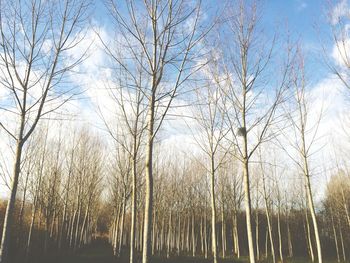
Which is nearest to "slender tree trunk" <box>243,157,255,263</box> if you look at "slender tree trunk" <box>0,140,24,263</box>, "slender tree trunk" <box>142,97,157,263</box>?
"slender tree trunk" <box>142,97,157,263</box>

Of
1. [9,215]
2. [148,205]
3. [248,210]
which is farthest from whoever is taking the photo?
[248,210]

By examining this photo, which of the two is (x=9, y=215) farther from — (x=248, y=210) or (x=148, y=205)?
(x=248, y=210)

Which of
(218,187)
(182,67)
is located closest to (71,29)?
(182,67)

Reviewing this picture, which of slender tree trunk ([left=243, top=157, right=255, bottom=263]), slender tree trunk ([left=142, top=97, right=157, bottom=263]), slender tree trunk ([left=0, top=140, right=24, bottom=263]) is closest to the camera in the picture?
slender tree trunk ([left=142, top=97, right=157, bottom=263])

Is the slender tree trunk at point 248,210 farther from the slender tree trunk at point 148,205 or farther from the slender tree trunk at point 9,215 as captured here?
the slender tree trunk at point 9,215

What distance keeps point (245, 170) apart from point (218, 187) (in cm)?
1384

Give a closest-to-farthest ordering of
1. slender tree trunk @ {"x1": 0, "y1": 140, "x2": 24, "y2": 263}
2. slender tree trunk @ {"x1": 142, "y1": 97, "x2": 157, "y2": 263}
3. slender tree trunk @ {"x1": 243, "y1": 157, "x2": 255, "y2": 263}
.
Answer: slender tree trunk @ {"x1": 142, "y1": 97, "x2": 157, "y2": 263} → slender tree trunk @ {"x1": 0, "y1": 140, "x2": 24, "y2": 263} → slender tree trunk @ {"x1": 243, "y1": 157, "x2": 255, "y2": 263}

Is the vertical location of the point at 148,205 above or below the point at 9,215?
above

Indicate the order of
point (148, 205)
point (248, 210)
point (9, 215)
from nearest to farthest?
point (148, 205) → point (9, 215) → point (248, 210)

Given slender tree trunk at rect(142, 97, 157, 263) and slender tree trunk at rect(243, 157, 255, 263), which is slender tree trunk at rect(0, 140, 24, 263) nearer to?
slender tree trunk at rect(142, 97, 157, 263)

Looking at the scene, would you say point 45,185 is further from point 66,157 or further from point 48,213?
point 66,157

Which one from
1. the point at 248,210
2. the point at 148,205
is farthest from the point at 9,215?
the point at 248,210

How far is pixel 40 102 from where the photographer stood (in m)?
5.87

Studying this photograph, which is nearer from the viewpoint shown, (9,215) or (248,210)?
(9,215)
